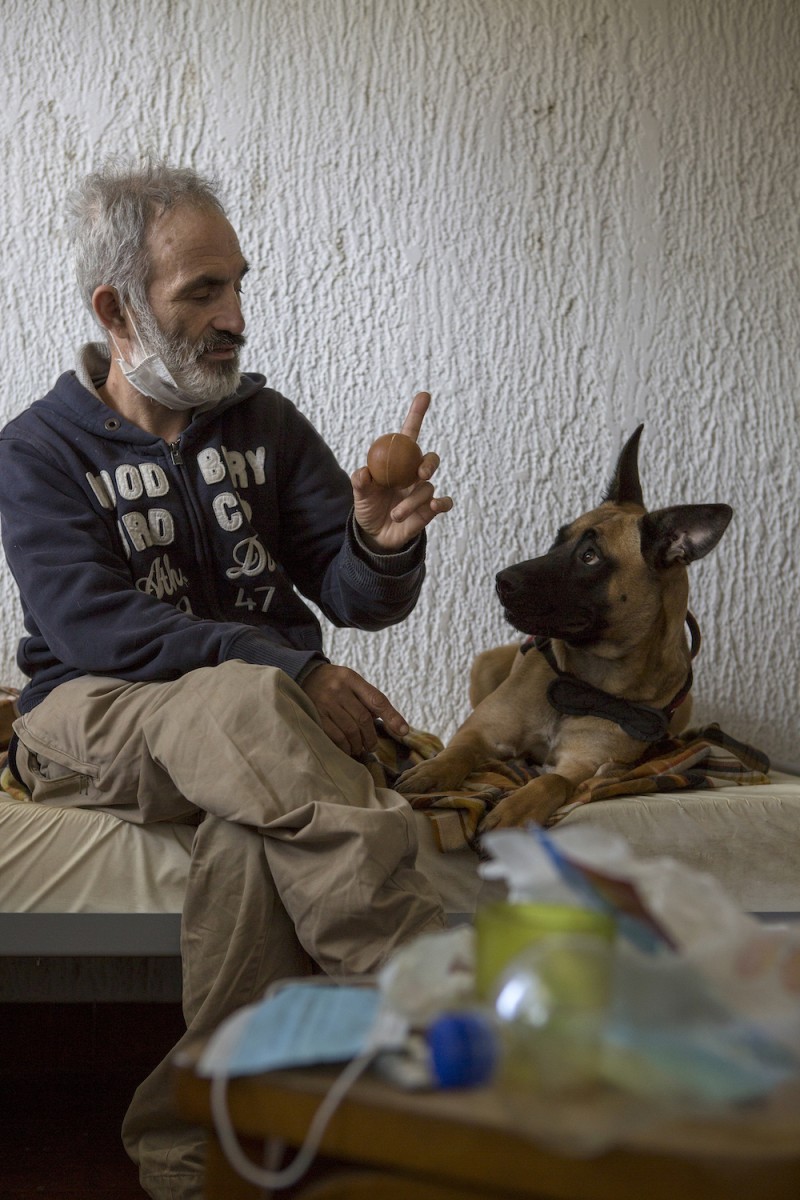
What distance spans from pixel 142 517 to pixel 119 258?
446mm

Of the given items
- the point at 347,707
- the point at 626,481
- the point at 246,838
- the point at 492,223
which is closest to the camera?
the point at 246,838

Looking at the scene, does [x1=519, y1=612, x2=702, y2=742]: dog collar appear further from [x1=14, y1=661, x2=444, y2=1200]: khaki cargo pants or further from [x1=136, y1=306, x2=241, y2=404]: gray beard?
[x1=136, y1=306, x2=241, y2=404]: gray beard

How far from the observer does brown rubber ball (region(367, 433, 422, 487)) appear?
1.67 meters

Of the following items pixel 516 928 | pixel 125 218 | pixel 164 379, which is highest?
pixel 125 218

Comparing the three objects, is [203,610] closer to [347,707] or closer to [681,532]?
[347,707]

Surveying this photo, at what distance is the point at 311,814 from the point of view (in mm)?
1307

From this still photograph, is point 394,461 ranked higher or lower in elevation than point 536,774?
higher

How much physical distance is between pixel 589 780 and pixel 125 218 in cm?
120

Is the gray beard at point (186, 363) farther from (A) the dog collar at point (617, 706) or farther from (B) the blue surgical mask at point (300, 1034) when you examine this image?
(B) the blue surgical mask at point (300, 1034)

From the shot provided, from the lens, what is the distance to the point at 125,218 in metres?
1.81

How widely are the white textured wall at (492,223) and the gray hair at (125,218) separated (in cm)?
62

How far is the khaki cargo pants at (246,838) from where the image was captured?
1.26m

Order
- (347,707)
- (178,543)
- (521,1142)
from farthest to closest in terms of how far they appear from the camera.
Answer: (178,543)
(347,707)
(521,1142)

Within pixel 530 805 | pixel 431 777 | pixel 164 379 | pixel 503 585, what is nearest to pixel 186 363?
pixel 164 379
